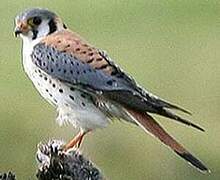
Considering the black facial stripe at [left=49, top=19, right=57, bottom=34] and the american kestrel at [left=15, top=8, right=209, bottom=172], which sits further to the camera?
the black facial stripe at [left=49, top=19, right=57, bottom=34]

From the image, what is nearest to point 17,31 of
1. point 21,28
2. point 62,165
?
point 21,28

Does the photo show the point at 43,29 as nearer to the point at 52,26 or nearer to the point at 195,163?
the point at 52,26

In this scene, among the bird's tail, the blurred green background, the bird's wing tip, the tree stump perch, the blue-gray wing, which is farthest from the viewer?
the blurred green background

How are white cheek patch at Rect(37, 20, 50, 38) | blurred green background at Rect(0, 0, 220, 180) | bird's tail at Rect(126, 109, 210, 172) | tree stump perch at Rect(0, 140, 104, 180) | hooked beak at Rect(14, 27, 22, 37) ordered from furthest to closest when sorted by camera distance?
blurred green background at Rect(0, 0, 220, 180) < white cheek patch at Rect(37, 20, 50, 38) < hooked beak at Rect(14, 27, 22, 37) < bird's tail at Rect(126, 109, 210, 172) < tree stump perch at Rect(0, 140, 104, 180)

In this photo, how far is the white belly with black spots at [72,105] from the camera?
769 cm

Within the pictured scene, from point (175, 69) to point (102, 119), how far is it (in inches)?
354

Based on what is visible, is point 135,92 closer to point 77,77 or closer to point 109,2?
point 77,77

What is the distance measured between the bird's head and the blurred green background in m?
3.25

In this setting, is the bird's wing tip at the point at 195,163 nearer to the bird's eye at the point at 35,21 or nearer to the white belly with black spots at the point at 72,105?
the white belly with black spots at the point at 72,105

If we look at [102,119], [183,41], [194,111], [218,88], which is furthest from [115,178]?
[183,41]

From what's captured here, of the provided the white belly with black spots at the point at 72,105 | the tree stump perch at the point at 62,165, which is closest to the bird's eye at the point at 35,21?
the white belly with black spots at the point at 72,105

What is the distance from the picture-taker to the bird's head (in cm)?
770

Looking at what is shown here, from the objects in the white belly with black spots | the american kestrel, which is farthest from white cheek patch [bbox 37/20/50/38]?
the white belly with black spots

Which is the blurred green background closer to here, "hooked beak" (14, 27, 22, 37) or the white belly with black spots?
the white belly with black spots
